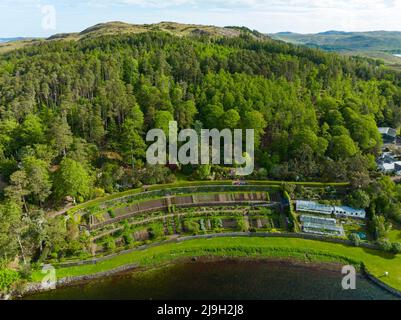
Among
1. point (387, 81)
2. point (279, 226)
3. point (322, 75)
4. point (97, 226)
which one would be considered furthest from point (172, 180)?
point (387, 81)

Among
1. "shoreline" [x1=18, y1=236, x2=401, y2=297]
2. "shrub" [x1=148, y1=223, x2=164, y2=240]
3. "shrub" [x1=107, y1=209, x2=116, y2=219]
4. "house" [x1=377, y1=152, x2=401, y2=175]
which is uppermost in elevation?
"house" [x1=377, y1=152, x2=401, y2=175]

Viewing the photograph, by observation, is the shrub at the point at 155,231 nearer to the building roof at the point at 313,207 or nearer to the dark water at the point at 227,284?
the dark water at the point at 227,284

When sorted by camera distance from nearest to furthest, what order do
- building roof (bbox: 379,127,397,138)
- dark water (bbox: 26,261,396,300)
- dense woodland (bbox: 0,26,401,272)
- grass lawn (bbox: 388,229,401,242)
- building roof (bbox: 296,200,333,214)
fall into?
dark water (bbox: 26,261,396,300) < grass lawn (bbox: 388,229,401,242) < dense woodland (bbox: 0,26,401,272) < building roof (bbox: 296,200,333,214) < building roof (bbox: 379,127,397,138)

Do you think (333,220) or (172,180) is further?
(172,180)

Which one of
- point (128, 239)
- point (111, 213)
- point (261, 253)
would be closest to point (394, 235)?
point (261, 253)

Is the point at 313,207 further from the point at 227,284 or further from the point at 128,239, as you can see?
the point at 128,239

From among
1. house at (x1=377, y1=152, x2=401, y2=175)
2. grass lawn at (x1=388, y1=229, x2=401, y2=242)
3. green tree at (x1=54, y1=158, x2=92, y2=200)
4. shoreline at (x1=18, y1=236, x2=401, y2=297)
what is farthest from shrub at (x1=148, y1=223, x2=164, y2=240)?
house at (x1=377, y1=152, x2=401, y2=175)

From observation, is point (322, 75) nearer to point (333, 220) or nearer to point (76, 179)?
point (333, 220)

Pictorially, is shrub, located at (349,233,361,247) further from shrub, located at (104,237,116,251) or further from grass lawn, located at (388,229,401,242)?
shrub, located at (104,237,116,251)
